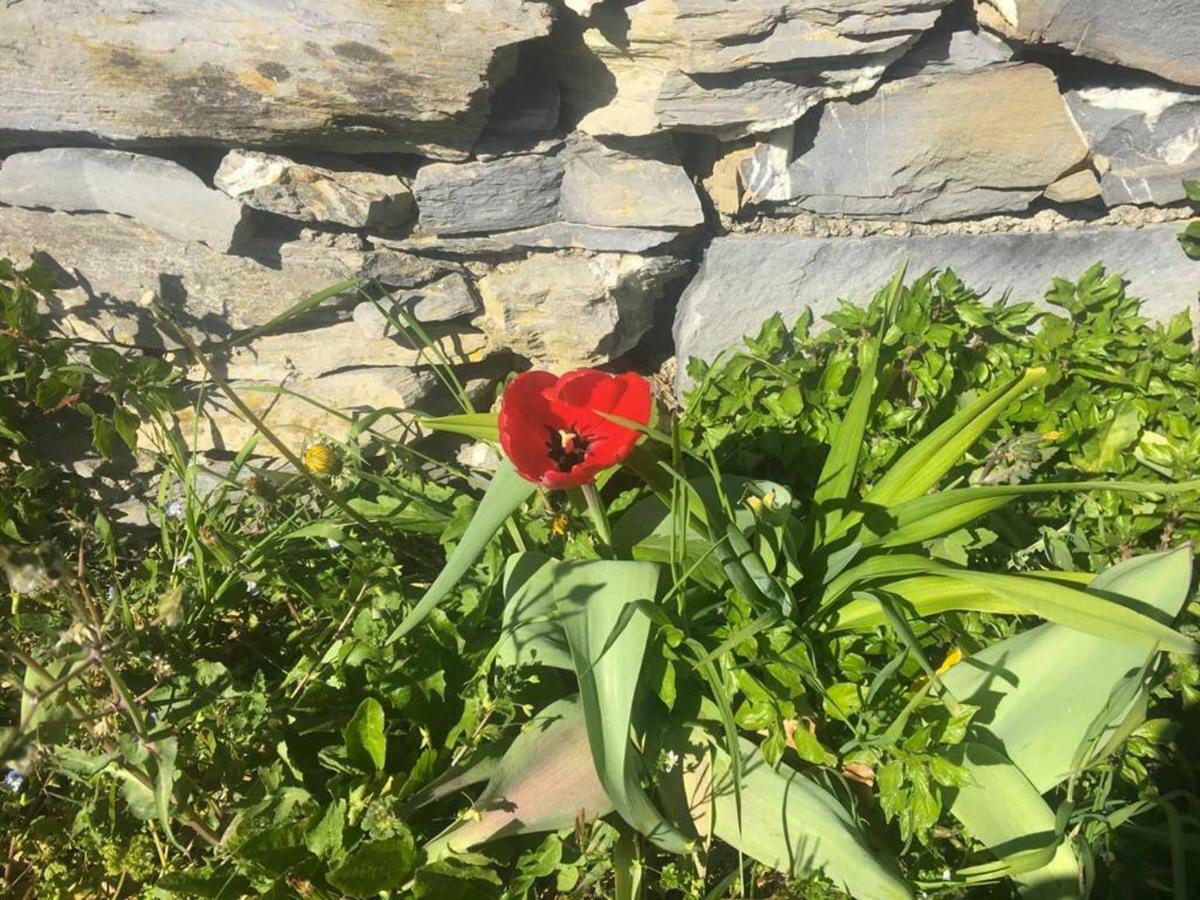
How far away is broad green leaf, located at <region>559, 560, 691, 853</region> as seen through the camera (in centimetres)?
134

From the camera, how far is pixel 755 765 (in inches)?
59.1

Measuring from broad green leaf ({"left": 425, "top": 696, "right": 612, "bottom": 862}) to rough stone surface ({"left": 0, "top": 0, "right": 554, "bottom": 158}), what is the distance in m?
1.14

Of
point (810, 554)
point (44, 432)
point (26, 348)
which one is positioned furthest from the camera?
point (44, 432)

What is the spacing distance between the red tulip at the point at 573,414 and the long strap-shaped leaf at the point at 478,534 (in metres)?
0.06

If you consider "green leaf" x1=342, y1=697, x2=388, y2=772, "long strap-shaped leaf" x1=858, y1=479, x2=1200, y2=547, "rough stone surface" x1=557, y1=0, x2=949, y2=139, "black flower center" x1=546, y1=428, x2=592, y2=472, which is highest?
"rough stone surface" x1=557, y1=0, x2=949, y2=139

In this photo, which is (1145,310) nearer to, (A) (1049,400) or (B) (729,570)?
(A) (1049,400)

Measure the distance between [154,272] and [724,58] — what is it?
129cm

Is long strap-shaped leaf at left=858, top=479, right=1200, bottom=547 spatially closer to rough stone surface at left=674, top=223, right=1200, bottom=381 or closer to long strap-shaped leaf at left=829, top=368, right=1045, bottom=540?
A: long strap-shaped leaf at left=829, top=368, right=1045, bottom=540

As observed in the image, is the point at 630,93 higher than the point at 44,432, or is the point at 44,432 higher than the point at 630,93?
the point at 630,93

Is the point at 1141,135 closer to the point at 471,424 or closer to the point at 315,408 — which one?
the point at 471,424

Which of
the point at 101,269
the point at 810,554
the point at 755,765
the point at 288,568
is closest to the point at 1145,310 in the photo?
the point at 810,554

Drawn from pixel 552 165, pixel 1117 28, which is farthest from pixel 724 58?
pixel 1117 28

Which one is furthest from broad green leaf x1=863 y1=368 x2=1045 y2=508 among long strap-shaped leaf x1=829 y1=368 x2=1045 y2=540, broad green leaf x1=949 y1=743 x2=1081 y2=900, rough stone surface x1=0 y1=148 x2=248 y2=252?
rough stone surface x1=0 y1=148 x2=248 y2=252

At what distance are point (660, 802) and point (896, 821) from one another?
400 millimetres
